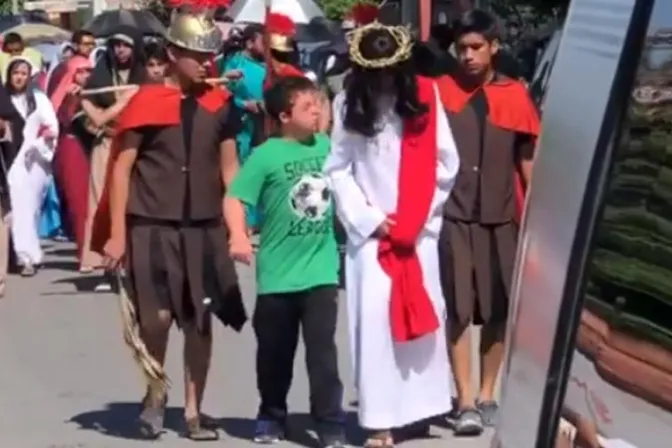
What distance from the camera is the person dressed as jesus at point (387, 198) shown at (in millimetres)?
7828

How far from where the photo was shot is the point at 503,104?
8234mm

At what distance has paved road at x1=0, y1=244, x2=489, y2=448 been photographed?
882cm

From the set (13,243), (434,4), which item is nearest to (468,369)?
(13,243)

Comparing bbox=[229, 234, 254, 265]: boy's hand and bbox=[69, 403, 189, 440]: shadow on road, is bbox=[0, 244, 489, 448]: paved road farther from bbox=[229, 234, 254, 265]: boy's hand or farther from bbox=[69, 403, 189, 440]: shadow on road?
bbox=[229, 234, 254, 265]: boy's hand

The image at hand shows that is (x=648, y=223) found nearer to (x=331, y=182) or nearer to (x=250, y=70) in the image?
(x=331, y=182)

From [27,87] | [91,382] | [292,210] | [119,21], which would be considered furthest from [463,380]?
[119,21]

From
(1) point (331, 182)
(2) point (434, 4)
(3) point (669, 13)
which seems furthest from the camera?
(2) point (434, 4)

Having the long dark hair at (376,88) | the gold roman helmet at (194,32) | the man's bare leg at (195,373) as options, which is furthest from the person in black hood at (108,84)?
the long dark hair at (376,88)

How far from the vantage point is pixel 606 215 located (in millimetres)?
2068

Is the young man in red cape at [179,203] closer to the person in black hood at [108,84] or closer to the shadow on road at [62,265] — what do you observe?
the person in black hood at [108,84]

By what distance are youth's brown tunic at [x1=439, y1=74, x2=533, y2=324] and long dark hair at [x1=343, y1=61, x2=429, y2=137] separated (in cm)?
46

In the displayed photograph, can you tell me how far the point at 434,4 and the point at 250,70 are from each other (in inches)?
70.6

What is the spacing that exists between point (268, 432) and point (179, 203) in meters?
1.05

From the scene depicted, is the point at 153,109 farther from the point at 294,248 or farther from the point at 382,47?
the point at 382,47
